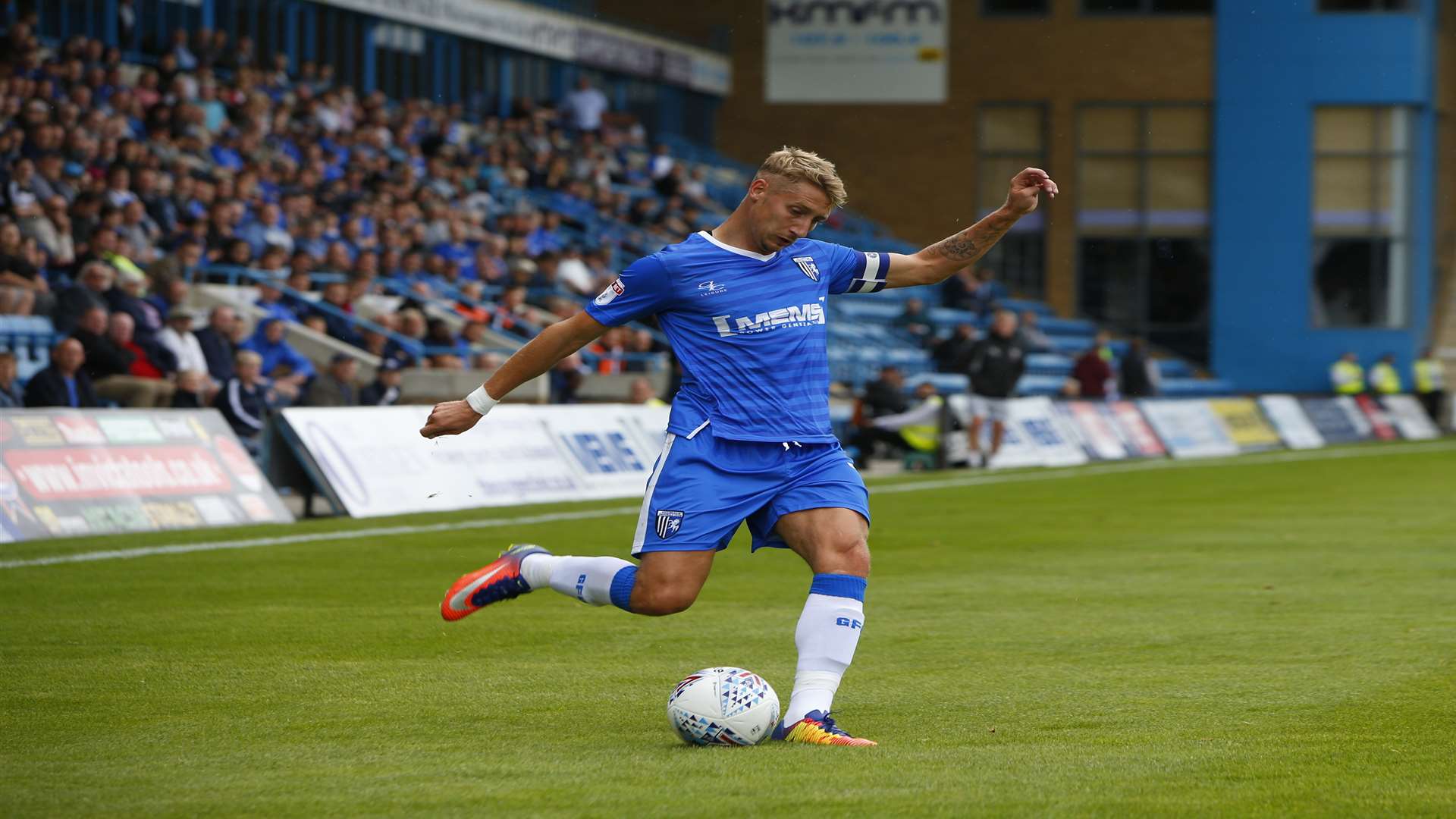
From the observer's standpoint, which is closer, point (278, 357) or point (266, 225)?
point (278, 357)

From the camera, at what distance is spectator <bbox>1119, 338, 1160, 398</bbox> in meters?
35.5

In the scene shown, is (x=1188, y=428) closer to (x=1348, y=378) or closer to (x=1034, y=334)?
(x=1034, y=334)

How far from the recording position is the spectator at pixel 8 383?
1645cm

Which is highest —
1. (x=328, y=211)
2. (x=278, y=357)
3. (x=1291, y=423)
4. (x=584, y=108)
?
(x=584, y=108)

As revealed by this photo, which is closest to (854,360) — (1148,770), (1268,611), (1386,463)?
(1386,463)

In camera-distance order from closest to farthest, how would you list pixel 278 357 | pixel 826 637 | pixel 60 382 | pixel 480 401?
pixel 826 637 < pixel 480 401 < pixel 60 382 < pixel 278 357

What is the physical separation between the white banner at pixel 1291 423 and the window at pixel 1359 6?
1223 cm

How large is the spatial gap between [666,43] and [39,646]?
3403 cm

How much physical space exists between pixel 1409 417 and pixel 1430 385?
6.81ft

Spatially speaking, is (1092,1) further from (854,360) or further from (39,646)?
(39,646)

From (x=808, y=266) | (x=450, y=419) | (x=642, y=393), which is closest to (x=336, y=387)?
(x=642, y=393)

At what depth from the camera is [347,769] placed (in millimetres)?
5996

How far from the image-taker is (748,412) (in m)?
6.94

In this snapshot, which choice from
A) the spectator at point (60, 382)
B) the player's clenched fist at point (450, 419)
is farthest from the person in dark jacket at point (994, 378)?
the player's clenched fist at point (450, 419)
